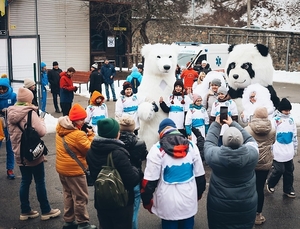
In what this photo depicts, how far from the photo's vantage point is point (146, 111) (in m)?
7.65

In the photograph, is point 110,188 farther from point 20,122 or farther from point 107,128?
point 20,122

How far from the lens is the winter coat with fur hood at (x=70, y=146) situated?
488 cm

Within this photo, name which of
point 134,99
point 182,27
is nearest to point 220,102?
point 134,99

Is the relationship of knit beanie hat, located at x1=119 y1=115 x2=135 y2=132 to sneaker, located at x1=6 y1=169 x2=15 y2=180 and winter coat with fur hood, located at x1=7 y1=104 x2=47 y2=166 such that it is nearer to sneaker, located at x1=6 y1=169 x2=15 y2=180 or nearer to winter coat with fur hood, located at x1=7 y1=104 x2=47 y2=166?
winter coat with fur hood, located at x1=7 y1=104 x2=47 y2=166

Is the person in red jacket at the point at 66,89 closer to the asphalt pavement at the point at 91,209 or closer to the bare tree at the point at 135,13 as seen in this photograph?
the asphalt pavement at the point at 91,209

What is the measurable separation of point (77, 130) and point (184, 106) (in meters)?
3.34

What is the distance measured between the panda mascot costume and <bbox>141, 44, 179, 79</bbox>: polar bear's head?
1.20m

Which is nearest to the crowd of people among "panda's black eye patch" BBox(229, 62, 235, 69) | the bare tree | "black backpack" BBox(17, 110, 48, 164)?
"black backpack" BBox(17, 110, 48, 164)

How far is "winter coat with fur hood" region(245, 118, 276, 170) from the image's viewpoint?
5.16 metres

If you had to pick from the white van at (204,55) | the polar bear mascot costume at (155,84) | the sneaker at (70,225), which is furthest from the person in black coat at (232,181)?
the white van at (204,55)

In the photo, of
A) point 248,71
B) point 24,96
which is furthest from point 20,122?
point 248,71

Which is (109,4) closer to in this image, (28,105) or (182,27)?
(182,27)

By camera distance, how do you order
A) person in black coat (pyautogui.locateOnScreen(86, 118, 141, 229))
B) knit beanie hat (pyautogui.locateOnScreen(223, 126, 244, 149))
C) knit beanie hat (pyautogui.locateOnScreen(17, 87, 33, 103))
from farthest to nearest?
knit beanie hat (pyautogui.locateOnScreen(17, 87, 33, 103))
person in black coat (pyautogui.locateOnScreen(86, 118, 141, 229))
knit beanie hat (pyautogui.locateOnScreen(223, 126, 244, 149))

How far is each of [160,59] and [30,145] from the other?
3.67 meters
